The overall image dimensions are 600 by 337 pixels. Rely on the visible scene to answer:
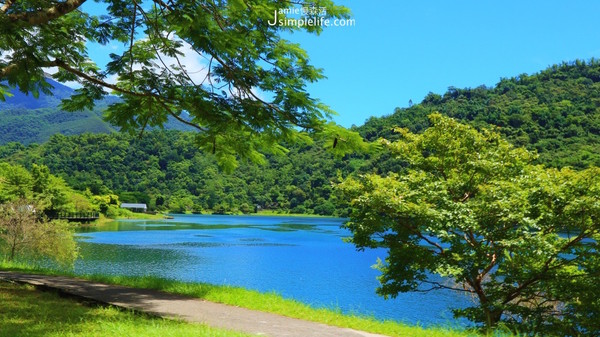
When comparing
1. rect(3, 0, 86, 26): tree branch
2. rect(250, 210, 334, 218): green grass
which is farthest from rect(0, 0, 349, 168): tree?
rect(250, 210, 334, 218): green grass

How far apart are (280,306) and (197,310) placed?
144 cm

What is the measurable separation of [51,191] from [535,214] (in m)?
63.5

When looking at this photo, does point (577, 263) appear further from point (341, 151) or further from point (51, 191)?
point (51, 191)

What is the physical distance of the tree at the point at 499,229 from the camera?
10672 millimetres

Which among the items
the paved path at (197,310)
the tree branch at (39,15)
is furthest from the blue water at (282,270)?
the tree branch at (39,15)

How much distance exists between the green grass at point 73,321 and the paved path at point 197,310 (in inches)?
15.4

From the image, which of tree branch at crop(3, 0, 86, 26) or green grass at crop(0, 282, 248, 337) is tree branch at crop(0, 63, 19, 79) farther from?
green grass at crop(0, 282, 248, 337)

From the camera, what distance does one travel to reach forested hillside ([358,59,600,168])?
190 ft

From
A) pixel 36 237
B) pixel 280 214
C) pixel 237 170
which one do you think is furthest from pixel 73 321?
pixel 280 214

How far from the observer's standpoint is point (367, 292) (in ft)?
88.4

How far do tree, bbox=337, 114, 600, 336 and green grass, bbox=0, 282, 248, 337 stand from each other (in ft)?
22.2

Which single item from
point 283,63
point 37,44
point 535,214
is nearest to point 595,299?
point 535,214

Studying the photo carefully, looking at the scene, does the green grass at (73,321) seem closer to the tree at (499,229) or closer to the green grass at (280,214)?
the tree at (499,229)

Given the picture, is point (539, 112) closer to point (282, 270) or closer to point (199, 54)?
point (282, 270)
